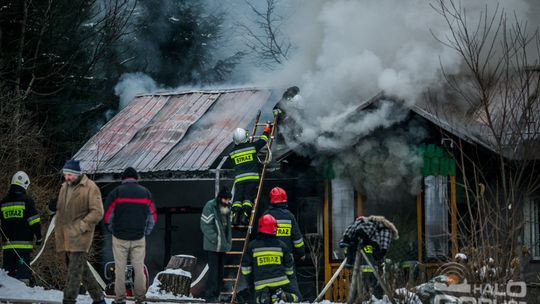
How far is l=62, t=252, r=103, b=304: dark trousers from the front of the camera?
11312 mm

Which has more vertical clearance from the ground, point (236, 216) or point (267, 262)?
point (236, 216)

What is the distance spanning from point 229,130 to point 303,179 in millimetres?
2580

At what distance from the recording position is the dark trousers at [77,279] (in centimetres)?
1131

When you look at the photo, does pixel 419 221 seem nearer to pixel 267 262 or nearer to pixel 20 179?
pixel 267 262

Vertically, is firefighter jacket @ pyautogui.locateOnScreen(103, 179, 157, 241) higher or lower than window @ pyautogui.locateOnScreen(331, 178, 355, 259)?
lower

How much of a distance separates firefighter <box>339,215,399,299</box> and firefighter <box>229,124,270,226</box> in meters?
3.36

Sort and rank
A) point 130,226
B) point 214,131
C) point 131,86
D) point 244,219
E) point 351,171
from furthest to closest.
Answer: point 131,86 → point 214,131 → point 351,171 → point 244,219 → point 130,226

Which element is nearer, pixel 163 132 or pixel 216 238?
pixel 216 238

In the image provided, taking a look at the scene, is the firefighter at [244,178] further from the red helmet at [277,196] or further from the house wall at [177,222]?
the house wall at [177,222]

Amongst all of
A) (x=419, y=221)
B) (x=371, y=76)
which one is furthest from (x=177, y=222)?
(x=419, y=221)

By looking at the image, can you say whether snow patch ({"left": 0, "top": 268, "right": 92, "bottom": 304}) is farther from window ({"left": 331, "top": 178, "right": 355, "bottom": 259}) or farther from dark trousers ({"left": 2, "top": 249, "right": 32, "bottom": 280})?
window ({"left": 331, "top": 178, "right": 355, "bottom": 259})

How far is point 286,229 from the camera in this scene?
46.6 feet

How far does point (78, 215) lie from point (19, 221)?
153 inches

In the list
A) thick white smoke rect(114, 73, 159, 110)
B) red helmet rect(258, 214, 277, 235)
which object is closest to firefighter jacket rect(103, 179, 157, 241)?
red helmet rect(258, 214, 277, 235)
